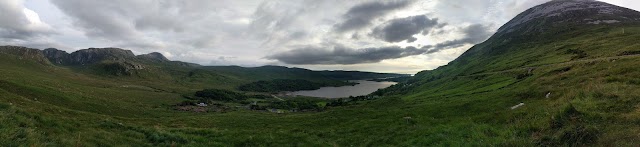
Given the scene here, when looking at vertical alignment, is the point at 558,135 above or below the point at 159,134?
above

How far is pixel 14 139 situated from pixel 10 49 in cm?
24475

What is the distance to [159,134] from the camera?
2020cm

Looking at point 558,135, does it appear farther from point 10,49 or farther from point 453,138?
point 10,49

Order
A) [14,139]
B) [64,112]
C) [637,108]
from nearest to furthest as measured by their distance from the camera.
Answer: [14,139] → [637,108] → [64,112]

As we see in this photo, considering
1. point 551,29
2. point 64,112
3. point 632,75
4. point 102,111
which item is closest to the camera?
point 632,75

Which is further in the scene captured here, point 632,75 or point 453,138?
point 632,75

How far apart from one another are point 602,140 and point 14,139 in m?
21.8

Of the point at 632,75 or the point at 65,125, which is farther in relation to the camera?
the point at 632,75

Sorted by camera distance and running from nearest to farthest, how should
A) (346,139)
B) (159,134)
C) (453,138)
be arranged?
(453,138) → (159,134) → (346,139)

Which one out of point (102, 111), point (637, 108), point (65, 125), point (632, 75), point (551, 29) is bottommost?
point (102, 111)

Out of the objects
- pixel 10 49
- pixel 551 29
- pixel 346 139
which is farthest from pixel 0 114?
pixel 10 49

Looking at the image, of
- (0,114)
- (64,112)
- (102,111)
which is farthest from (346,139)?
(102,111)

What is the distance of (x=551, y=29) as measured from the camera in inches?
7210

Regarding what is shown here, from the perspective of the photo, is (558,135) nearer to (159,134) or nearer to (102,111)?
(159,134)
